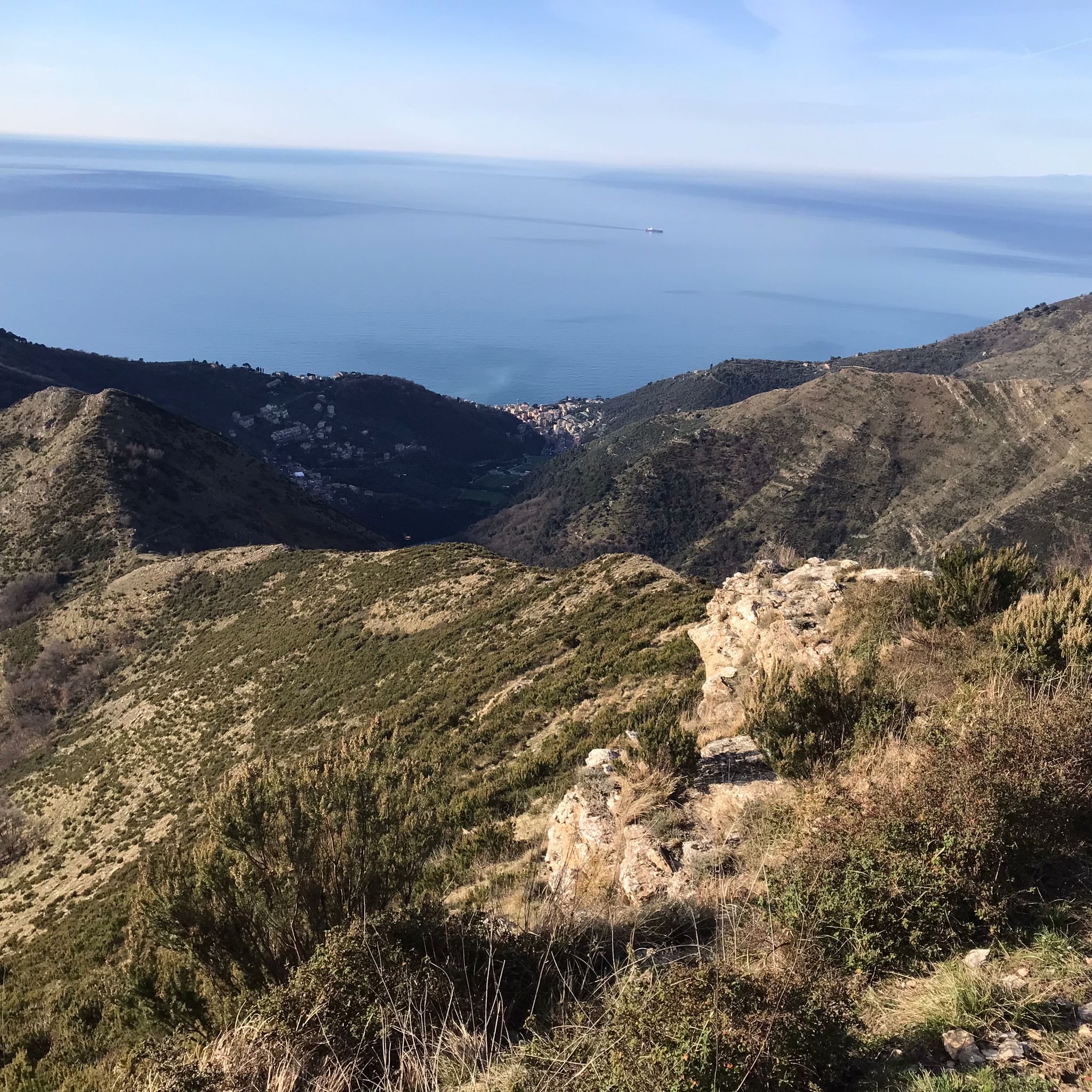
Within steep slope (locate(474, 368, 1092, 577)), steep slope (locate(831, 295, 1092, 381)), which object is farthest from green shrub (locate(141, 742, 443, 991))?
steep slope (locate(831, 295, 1092, 381))

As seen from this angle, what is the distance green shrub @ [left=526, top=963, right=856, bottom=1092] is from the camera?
2.52 m

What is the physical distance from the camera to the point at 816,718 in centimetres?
606

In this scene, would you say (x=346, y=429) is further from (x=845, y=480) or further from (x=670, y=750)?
(x=670, y=750)

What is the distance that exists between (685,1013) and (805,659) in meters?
8.12

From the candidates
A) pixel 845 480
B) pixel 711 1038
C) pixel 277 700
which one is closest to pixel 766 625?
pixel 711 1038

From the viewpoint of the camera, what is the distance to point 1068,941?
3303mm

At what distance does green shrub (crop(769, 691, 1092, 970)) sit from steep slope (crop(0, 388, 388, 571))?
50.6 m

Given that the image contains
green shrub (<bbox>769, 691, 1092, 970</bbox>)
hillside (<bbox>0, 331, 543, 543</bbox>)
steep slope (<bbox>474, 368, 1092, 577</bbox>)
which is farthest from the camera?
hillside (<bbox>0, 331, 543, 543</bbox>)

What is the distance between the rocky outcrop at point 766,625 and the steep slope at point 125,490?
Answer: 44516mm

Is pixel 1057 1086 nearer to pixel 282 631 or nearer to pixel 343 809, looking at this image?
pixel 343 809

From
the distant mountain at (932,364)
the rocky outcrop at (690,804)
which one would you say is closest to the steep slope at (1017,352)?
the distant mountain at (932,364)

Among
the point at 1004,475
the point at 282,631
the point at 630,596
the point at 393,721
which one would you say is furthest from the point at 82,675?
the point at 1004,475

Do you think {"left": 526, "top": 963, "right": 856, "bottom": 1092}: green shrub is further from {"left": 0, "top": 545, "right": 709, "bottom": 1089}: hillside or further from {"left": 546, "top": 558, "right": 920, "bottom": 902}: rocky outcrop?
{"left": 0, "top": 545, "right": 709, "bottom": 1089}: hillside

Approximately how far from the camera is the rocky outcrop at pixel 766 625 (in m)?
10.0
